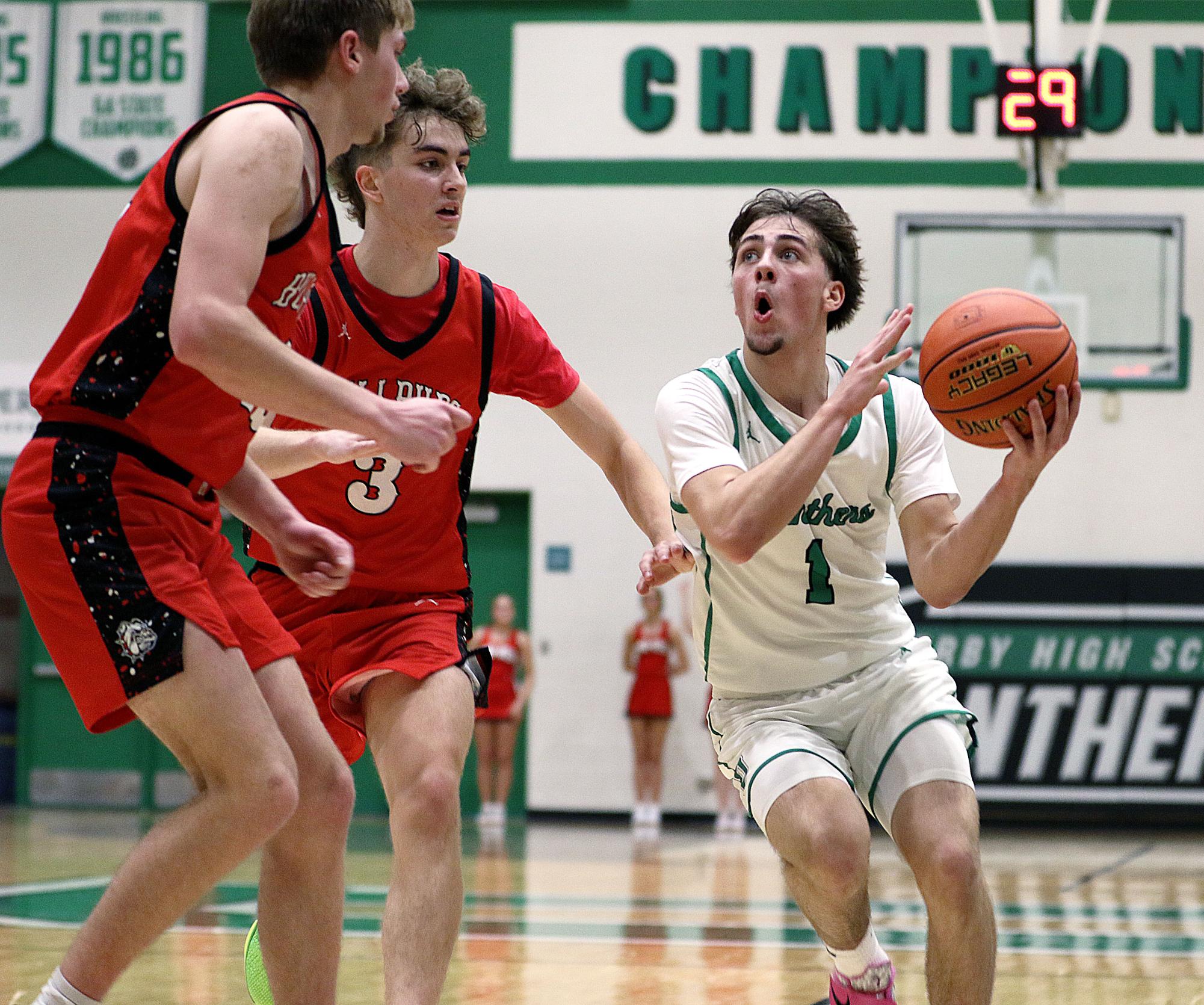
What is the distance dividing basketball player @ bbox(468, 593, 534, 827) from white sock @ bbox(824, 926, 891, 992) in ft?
28.7

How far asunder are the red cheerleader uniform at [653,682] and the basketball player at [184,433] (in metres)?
9.43

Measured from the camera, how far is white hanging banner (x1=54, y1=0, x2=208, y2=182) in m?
13.0

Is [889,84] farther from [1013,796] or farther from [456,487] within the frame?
[456,487]

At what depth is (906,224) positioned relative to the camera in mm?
12453

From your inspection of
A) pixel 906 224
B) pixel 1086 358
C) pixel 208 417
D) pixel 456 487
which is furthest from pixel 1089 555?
pixel 208 417

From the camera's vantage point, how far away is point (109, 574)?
258cm

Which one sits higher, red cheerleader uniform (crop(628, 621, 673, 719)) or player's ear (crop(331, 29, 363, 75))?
player's ear (crop(331, 29, 363, 75))

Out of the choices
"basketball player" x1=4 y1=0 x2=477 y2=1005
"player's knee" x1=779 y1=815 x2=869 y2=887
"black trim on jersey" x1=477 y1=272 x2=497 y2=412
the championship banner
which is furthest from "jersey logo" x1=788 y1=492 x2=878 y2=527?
the championship banner

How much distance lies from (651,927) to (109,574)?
13.0ft

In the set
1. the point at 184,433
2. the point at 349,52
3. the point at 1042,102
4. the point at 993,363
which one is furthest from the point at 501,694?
the point at 349,52

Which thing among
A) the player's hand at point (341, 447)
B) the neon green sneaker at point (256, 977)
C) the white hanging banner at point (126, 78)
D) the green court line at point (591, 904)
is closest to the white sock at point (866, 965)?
the neon green sneaker at point (256, 977)

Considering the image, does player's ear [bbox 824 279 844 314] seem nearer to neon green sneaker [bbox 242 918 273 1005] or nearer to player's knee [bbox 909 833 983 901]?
player's knee [bbox 909 833 983 901]

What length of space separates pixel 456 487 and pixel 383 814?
32.5ft

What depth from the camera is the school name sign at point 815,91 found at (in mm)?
12484
